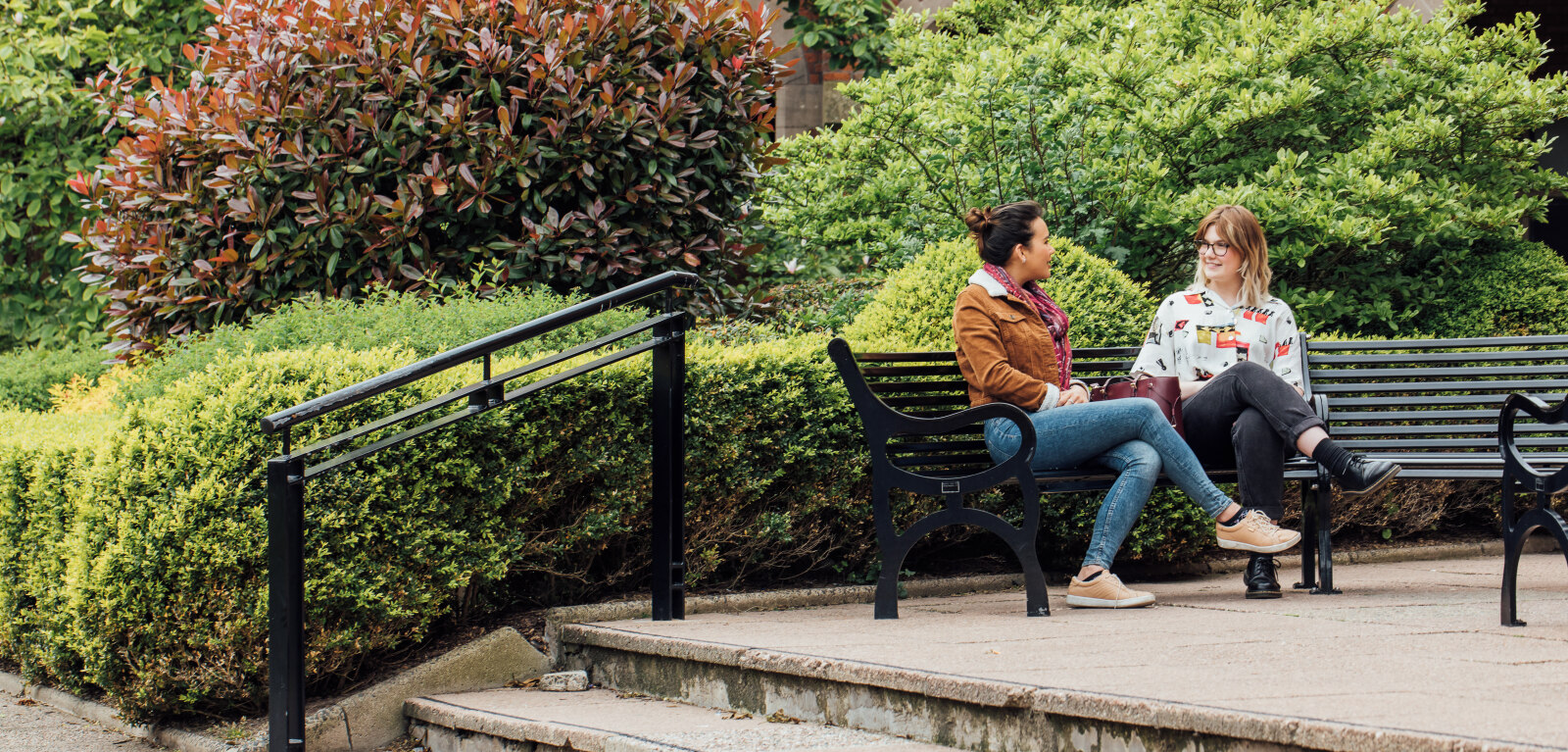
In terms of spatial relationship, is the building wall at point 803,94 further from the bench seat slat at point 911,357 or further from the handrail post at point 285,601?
the handrail post at point 285,601

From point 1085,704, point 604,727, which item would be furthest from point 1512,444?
point 604,727

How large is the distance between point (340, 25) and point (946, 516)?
3780 mm

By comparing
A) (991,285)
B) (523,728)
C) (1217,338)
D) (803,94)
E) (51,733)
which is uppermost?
(803,94)

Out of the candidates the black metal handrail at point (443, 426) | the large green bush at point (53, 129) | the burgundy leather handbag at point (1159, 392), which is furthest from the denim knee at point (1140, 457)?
the large green bush at point (53, 129)

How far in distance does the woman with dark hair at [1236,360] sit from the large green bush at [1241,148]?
154 centimetres

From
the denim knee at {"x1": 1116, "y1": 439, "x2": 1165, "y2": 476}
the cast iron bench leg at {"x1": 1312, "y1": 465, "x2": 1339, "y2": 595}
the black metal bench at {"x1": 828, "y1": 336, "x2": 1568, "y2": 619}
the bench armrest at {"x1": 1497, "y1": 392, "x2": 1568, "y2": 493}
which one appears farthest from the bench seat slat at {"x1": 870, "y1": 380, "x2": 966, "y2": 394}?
the bench armrest at {"x1": 1497, "y1": 392, "x2": 1568, "y2": 493}

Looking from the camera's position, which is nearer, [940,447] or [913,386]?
[940,447]

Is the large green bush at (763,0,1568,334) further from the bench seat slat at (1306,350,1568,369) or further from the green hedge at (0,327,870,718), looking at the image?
the green hedge at (0,327,870,718)

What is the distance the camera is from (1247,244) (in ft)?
16.9

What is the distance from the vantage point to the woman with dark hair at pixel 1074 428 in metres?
4.56

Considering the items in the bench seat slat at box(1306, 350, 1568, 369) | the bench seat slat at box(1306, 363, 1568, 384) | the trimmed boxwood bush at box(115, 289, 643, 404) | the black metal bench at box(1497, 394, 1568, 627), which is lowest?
the black metal bench at box(1497, 394, 1568, 627)

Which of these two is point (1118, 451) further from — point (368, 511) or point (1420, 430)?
point (368, 511)

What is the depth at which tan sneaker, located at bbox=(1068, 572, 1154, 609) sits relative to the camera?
4547 mm

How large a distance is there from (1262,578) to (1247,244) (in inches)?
51.2
